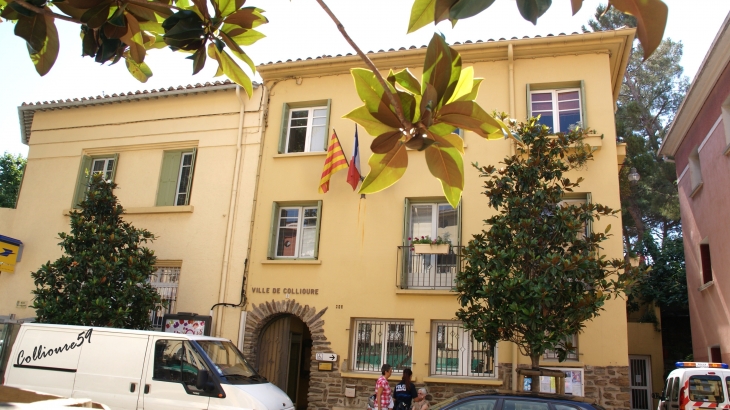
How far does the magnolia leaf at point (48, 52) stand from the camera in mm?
2527

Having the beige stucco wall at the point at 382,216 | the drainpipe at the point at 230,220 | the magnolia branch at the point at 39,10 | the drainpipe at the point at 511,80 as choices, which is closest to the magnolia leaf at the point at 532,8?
the magnolia branch at the point at 39,10

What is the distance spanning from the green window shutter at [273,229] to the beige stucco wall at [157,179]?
58 centimetres

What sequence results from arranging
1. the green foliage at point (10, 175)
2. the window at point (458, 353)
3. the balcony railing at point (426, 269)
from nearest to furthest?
1. the window at point (458, 353)
2. the balcony railing at point (426, 269)
3. the green foliage at point (10, 175)

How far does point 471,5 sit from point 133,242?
42.2ft

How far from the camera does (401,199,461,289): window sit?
12750mm

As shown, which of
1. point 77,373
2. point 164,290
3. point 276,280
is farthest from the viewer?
point 164,290

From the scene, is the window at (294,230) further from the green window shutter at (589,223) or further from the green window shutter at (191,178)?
the green window shutter at (589,223)

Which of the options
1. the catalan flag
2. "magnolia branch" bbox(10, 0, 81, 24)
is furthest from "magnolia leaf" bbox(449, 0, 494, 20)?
the catalan flag

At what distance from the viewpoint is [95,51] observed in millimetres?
2688

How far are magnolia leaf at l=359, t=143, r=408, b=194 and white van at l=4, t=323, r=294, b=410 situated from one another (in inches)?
286

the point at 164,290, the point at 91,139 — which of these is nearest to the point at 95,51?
the point at 164,290

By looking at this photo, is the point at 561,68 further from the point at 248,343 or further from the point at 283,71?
the point at 248,343

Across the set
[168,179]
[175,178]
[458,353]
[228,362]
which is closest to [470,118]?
[228,362]

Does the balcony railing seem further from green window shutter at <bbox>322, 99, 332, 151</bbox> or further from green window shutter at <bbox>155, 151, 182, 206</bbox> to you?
green window shutter at <bbox>155, 151, 182, 206</bbox>
